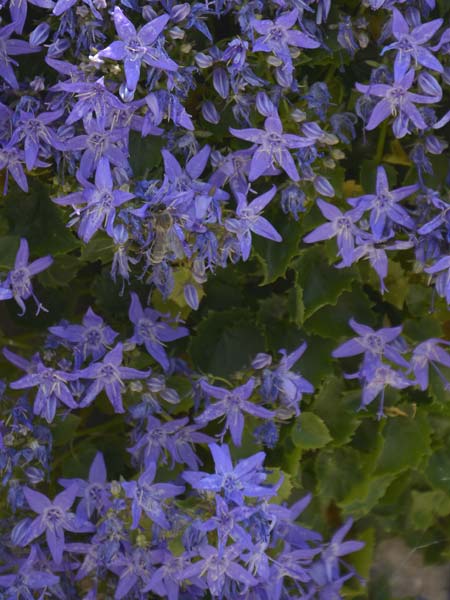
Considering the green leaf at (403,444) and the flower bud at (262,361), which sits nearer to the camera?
the flower bud at (262,361)

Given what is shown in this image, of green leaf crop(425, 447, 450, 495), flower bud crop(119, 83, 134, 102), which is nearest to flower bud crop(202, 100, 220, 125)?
flower bud crop(119, 83, 134, 102)

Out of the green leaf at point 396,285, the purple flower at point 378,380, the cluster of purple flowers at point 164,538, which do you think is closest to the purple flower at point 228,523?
the cluster of purple flowers at point 164,538

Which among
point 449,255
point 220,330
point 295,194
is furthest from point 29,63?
point 449,255

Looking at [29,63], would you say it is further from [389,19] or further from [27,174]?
[389,19]

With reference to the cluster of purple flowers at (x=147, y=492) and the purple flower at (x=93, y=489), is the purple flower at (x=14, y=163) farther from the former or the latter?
the purple flower at (x=93, y=489)

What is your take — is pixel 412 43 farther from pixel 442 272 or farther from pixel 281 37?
pixel 442 272

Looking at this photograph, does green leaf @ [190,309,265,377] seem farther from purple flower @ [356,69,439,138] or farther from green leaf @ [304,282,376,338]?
purple flower @ [356,69,439,138]
